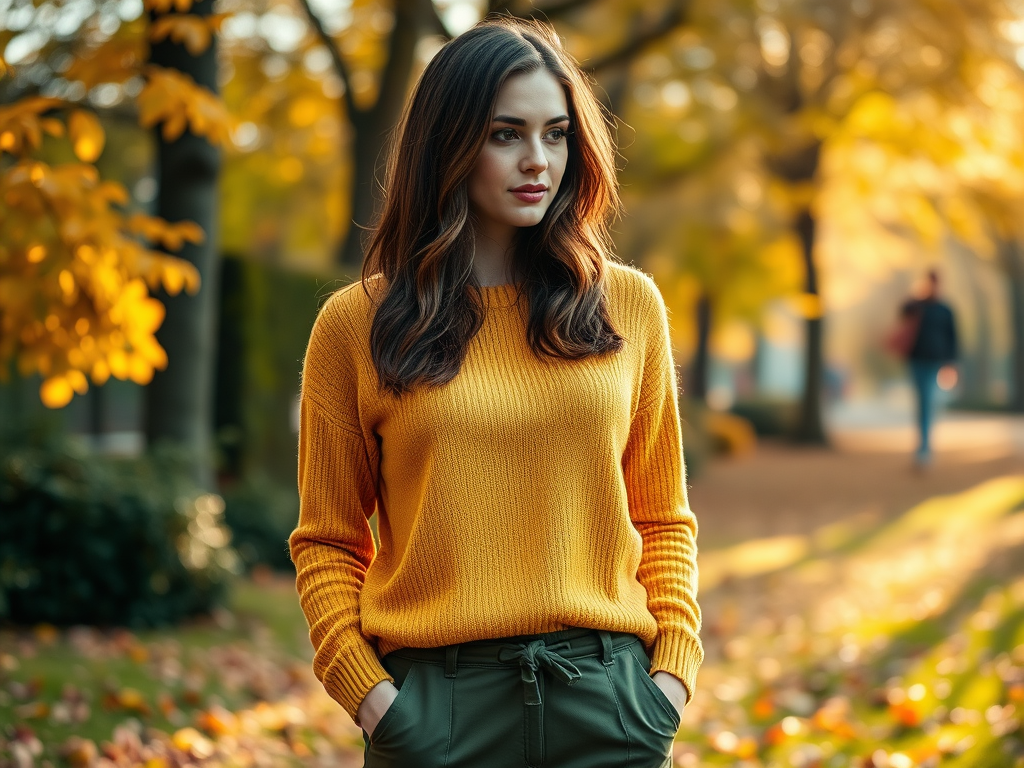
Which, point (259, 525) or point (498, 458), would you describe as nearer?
point (498, 458)

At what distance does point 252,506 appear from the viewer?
9344 millimetres

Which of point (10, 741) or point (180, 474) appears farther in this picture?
point (180, 474)

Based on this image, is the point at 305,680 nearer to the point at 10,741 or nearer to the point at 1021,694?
the point at 10,741

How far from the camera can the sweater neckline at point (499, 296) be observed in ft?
8.23

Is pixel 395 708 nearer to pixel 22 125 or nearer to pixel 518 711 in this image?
pixel 518 711

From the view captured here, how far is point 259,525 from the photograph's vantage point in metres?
9.27

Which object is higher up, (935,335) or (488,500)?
(488,500)

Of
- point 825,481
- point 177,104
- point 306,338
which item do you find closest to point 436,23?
point 306,338

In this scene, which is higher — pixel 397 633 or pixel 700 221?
pixel 397 633

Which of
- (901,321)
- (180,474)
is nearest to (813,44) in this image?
(901,321)

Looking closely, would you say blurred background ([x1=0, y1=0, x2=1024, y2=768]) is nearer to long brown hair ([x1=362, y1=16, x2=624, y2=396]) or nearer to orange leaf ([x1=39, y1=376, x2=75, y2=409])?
orange leaf ([x1=39, y1=376, x2=75, y2=409])

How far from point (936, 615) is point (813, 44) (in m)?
13.7

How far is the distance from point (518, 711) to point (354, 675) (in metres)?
0.34

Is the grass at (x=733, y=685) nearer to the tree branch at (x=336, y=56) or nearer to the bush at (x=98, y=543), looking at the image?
the bush at (x=98, y=543)
